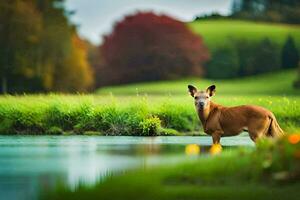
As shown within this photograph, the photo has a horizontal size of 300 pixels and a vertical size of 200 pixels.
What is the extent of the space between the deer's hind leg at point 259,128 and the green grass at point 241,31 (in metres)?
45.3

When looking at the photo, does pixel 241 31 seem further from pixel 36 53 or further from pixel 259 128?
pixel 259 128

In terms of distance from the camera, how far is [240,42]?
61.0 meters

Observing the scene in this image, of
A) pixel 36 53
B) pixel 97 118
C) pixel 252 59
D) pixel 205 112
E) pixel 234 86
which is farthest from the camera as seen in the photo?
pixel 252 59

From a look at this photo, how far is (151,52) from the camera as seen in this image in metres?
55.1

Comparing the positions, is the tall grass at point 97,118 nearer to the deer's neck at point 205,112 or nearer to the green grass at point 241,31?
the deer's neck at point 205,112

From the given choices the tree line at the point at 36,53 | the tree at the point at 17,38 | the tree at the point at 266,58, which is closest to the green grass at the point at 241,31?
the tree at the point at 266,58

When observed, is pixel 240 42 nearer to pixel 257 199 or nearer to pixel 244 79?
pixel 244 79

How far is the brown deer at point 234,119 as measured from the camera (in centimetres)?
1396

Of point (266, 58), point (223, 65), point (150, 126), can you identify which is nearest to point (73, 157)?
point (150, 126)

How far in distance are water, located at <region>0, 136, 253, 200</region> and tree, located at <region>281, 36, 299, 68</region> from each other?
38213mm

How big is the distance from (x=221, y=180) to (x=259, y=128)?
13.2 ft

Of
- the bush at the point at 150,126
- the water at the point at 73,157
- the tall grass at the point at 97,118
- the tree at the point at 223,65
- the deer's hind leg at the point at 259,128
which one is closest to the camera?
the water at the point at 73,157

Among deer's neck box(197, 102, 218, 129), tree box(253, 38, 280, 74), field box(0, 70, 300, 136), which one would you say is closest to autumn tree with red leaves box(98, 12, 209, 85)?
tree box(253, 38, 280, 74)

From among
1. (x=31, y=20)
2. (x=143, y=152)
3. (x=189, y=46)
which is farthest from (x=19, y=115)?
(x=189, y=46)
